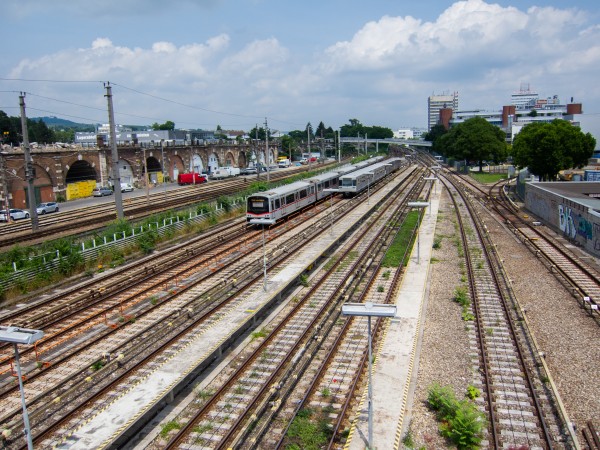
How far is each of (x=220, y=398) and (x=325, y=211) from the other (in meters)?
33.1

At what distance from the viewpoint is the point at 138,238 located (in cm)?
3022

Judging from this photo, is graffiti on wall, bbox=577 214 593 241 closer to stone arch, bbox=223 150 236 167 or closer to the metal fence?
the metal fence

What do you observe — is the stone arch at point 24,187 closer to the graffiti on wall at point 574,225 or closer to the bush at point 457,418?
the graffiti on wall at point 574,225

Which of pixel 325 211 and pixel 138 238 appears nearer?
pixel 138 238

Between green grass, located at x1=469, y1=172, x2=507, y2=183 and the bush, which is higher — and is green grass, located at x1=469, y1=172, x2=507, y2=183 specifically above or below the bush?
above

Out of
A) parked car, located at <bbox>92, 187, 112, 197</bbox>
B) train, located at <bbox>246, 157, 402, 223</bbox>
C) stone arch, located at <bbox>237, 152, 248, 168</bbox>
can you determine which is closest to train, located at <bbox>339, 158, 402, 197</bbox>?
train, located at <bbox>246, 157, 402, 223</bbox>

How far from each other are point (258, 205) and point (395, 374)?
919 inches

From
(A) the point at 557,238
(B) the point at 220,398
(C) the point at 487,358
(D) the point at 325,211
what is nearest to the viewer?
(B) the point at 220,398

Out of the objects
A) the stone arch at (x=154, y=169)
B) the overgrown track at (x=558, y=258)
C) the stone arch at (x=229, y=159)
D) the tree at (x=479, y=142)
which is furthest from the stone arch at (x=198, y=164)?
the overgrown track at (x=558, y=258)

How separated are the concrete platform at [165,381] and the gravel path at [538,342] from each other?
19.3 feet

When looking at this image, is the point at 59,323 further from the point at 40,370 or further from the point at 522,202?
the point at 522,202

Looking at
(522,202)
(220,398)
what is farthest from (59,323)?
(522,202)

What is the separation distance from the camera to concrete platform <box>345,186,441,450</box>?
11.1 m

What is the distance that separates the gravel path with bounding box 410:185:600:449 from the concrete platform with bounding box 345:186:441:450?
32 cm
